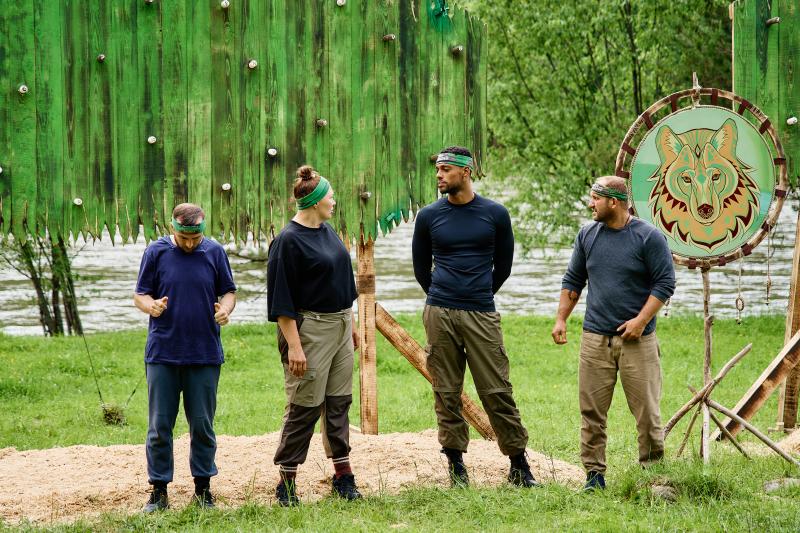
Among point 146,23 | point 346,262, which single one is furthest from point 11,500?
point 146,23

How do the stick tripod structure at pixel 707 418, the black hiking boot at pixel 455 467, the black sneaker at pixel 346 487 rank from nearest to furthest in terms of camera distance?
the black sneaker at pixel 346 487 < the black hiking boot at pixel 455 467 < the stick tripod structure at pixel 707 418

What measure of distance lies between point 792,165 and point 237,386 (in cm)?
604

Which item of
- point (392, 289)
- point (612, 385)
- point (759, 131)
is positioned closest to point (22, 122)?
point (612, 385)

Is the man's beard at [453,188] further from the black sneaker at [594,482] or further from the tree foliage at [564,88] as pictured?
the tree foliage at [564,88]

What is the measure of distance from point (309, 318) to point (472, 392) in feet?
17.0

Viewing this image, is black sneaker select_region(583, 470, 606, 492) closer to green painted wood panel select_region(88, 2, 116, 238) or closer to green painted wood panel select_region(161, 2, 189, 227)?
green painted wood panel select_region(161, 2, 189, 227)

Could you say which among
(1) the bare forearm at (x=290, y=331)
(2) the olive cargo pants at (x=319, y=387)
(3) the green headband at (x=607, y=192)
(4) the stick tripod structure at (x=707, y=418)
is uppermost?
(3) the green headband at (x=607, y=192)

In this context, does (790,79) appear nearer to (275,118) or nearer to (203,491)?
(275,118)

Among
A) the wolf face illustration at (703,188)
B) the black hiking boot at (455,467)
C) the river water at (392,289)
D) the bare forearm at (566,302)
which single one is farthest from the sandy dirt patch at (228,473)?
the river water at (392,289)

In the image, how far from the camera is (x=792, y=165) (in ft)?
26.4

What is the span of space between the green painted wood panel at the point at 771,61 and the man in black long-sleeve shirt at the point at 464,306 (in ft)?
9.42

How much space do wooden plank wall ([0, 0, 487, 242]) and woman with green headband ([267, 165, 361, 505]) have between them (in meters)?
1.57

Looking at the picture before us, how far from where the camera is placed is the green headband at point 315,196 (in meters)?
5.85

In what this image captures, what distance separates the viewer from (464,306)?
6.20 meters
